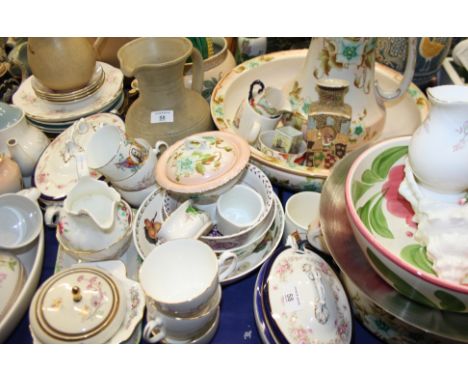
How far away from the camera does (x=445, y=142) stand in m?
0.57

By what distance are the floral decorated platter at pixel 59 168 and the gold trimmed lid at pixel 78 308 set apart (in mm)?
378

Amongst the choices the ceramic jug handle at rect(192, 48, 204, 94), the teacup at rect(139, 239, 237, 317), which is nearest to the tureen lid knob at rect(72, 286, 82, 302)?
the teacup at rect(139, 239, 237, 317)

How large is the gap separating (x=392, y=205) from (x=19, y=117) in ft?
3.56

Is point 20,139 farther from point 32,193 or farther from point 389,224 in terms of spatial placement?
point 389,224

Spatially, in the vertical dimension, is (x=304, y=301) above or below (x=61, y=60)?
below

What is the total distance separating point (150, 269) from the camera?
0.77 metres

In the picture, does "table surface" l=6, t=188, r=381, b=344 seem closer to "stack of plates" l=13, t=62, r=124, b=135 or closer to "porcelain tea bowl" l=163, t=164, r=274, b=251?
"porcelain tea bowl" l=163, t=164, r=274, b=251

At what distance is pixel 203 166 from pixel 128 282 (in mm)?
300

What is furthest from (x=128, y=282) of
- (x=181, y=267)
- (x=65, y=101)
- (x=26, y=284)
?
(x=65, y=101)

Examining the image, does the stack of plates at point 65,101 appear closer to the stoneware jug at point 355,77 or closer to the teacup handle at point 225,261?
the stoneware jug at point 355,77

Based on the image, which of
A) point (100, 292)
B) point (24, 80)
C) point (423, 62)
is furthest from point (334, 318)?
point (24, 80)

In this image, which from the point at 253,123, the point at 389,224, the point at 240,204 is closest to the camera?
the point at 389,224

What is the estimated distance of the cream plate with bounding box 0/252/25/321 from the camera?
826 mm

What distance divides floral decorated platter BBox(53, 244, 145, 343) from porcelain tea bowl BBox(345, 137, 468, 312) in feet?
1.49
